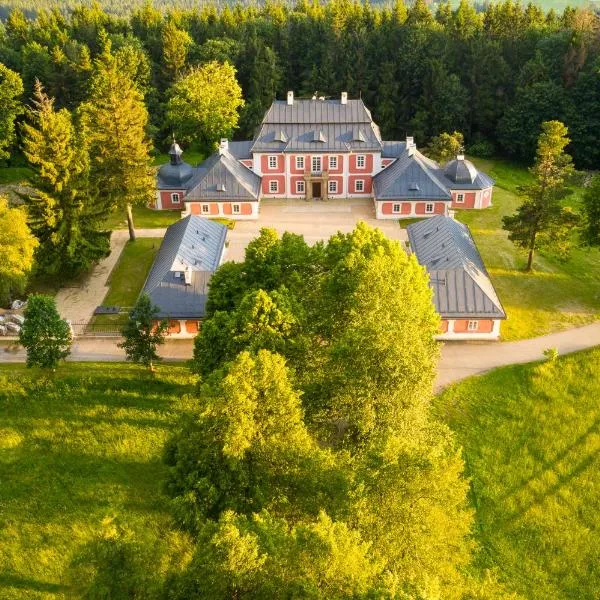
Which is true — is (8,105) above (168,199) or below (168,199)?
above

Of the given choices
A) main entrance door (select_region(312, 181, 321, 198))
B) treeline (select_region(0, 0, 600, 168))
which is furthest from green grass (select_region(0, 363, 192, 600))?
treeline (select_region(0, 0, 600, 168))

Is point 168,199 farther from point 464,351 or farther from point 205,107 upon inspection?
point 464,351

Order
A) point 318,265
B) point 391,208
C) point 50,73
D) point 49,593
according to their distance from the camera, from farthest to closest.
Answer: point 50,73
point 391,208
point 318,265
point 49,593

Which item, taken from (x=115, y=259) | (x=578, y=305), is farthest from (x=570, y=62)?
(x=115, y=259)

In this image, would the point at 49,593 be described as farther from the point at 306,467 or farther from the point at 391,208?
the point at 391,208

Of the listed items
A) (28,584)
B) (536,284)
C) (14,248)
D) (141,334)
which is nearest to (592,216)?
(536,284)

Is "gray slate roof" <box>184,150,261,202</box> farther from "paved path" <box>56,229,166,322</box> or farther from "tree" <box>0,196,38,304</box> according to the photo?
"tree" <box>0,196,38,304</box>
